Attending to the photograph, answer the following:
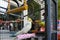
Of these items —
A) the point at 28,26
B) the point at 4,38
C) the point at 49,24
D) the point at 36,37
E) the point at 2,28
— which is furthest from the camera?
the point at 2,28

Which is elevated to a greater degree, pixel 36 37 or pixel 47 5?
pixel 47 5

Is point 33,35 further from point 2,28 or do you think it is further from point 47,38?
point 2,28

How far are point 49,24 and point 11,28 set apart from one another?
4.42 ft

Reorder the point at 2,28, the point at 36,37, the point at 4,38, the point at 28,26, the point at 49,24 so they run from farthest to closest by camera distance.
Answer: the point at 2,28, the point at 4,38, the point at 28,26, the point at 36,37, the point at 49,24

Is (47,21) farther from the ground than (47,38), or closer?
farther from the ground

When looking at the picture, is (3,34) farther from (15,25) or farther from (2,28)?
(15,25)

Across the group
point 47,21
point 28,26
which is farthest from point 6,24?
point 47,21

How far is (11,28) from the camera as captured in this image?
235 cm

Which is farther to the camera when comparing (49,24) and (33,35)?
(33,35)

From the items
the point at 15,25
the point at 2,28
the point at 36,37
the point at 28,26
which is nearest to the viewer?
the point at 36,37

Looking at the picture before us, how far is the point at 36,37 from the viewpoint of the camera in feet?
3.85

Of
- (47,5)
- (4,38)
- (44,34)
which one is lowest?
(4,38)

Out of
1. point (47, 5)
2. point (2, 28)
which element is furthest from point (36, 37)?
point (2, 28)

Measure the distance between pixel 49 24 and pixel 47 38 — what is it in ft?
0.27
